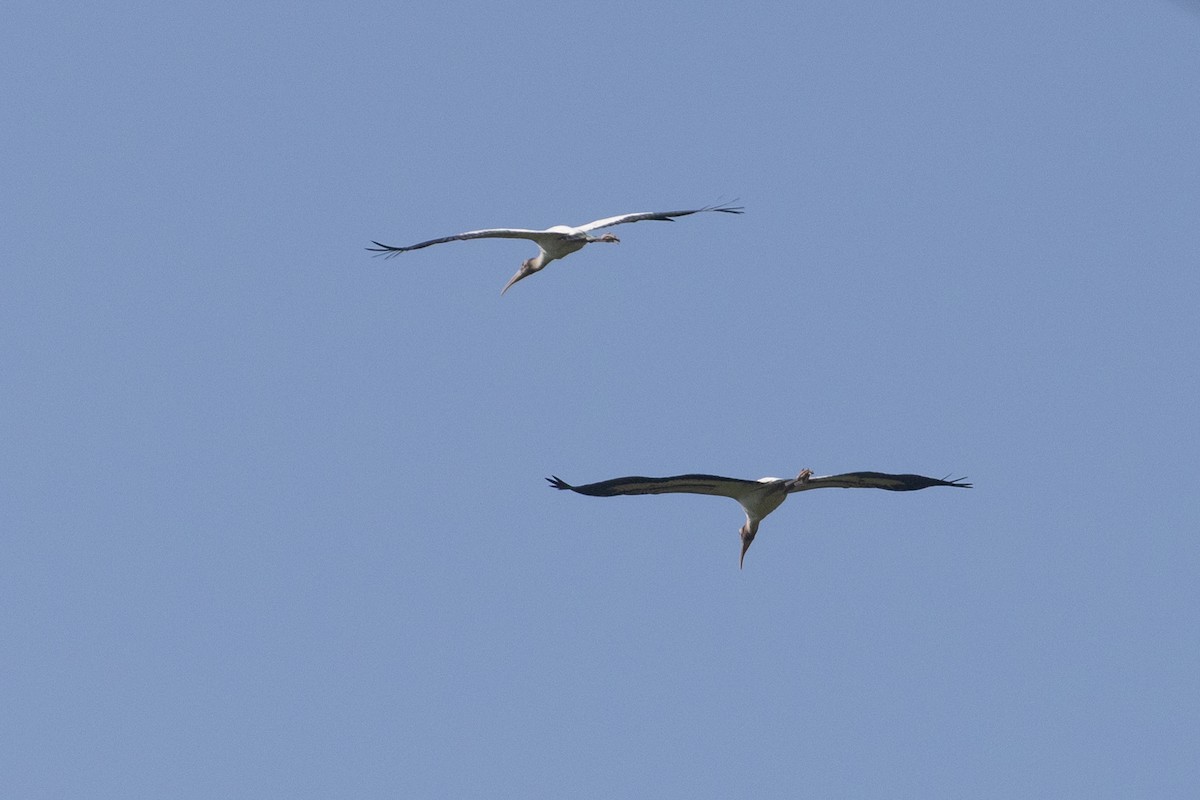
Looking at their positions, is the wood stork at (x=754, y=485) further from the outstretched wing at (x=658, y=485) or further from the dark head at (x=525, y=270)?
the dark head at (x=525, y=270)

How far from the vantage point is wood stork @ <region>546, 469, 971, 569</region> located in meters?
27.6

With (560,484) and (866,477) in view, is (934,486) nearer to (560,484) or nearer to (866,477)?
(866,477)

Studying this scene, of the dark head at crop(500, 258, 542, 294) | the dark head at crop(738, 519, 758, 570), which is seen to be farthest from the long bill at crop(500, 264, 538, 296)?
the dark head at crop(738, 519, 758, 570)

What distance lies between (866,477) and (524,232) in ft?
27.5

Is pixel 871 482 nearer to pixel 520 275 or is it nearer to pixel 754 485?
pixel 754 485

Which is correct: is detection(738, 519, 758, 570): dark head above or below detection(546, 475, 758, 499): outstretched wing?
below

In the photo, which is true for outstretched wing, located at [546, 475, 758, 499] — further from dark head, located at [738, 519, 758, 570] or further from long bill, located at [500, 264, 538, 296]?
long bill, located at [500, 264, 538, 296]

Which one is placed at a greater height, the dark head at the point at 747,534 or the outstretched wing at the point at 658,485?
the outstretched wing at the point at 658,485

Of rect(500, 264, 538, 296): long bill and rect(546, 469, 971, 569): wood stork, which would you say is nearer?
rect(546, 469, 971, 569): wood stork

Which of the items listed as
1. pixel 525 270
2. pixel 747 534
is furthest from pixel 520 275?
pixel 747 534

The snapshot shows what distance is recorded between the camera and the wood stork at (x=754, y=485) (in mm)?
27625

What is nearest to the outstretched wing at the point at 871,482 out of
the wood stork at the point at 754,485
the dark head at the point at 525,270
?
the wood stork at the point at 754,485

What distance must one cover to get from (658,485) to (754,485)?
2.39m

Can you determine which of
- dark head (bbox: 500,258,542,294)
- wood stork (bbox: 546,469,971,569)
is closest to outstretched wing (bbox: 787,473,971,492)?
wood stork (bbox: 546,469,971,569)
